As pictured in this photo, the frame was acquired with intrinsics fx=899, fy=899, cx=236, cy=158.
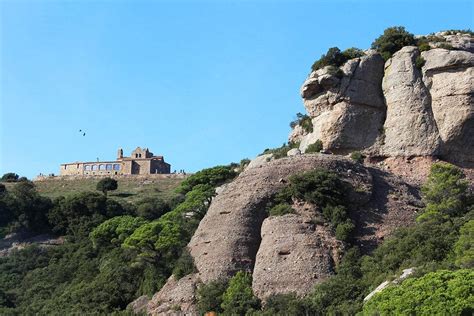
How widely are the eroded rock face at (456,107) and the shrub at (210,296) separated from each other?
586 inches

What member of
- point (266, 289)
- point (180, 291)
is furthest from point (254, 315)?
point (180, 291)

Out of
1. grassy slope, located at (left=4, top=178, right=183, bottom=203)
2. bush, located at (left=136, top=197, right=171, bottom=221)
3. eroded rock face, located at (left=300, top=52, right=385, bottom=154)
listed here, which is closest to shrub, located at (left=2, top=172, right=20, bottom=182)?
grassy slope, located at (left=4, top=178, right=183, bottom=203)

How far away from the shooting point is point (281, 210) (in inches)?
1539

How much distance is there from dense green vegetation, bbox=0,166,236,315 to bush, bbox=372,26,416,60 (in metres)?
13.4

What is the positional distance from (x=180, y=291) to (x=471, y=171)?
54.3ft

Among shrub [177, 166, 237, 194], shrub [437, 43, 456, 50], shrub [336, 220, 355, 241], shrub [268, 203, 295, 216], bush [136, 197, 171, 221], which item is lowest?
shrub [336, 220, 355, 241]

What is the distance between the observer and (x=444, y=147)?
44469 mm

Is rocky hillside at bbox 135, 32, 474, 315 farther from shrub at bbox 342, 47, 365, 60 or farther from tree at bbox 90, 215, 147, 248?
tree at bbox 90, 215, 147, 248

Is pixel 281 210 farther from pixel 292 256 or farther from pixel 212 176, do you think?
pixel 212 176

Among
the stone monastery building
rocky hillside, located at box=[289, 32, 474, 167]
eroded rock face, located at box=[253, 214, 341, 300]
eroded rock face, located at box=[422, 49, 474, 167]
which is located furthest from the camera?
the stone monastery building

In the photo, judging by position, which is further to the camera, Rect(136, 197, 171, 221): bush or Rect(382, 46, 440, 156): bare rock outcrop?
Rect(136, 197, 171, 221): bush

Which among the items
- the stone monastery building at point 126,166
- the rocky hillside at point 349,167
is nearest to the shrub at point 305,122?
the rocky hillside at point 349,167

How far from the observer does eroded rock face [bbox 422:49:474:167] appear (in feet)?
145

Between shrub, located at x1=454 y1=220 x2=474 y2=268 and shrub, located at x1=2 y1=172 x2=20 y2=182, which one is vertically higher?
shrub, located at x1=2 y1=172 x2=20 y2=182
